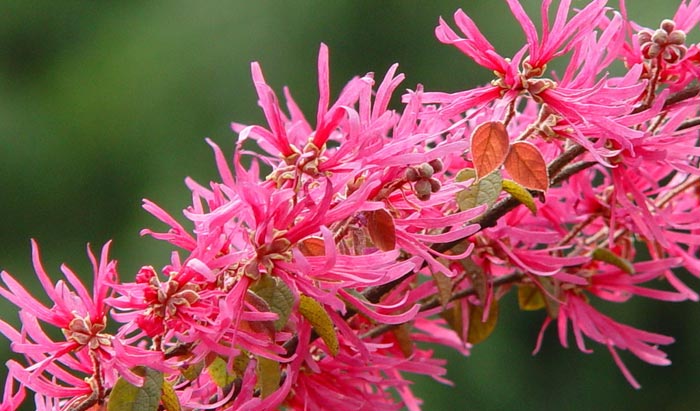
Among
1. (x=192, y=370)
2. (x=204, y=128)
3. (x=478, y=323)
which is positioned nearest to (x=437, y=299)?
(x=478, y=323)

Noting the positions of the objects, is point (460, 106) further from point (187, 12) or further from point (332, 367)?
point (187, 12)

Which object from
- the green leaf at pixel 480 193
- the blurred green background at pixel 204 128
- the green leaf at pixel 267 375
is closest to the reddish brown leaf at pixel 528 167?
the green leaf at pixel 480 193

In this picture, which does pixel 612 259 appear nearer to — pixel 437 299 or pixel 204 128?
pixel 437 299

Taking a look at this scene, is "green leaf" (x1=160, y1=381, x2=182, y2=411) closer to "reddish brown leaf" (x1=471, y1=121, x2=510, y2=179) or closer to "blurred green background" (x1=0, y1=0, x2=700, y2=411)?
"reddish brown leaf" (x1=471, y1=121, x2=510, y2=179)

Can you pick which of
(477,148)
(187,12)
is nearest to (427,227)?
(477,148)

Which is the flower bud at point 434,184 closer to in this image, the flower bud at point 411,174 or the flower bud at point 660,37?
the flower bud at point 411,174

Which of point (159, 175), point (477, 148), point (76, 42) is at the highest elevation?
point (76, 42)

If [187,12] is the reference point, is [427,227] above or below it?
below
